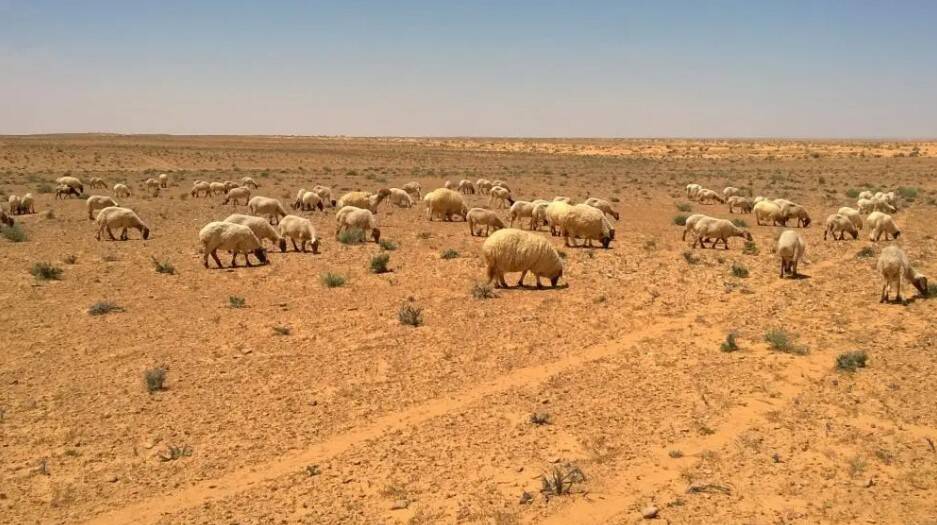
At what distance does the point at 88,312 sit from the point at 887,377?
1436cm

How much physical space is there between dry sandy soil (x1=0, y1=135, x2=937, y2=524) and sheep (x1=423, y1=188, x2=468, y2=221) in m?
9.98

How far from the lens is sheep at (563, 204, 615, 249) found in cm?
2181

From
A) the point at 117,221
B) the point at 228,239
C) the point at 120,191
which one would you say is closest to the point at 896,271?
the point at 228,239

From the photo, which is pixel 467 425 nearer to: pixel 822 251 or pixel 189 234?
pixel 822 251

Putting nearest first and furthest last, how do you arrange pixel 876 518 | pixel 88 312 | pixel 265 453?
1. pixel 876 518
2. pixel 265 453
3. pixel 88 312

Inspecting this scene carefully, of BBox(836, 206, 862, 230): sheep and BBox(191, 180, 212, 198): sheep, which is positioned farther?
BBox(191, 180, 212, 198): sheep

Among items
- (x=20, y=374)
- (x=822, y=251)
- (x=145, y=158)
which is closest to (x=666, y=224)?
(x=822, y=251)

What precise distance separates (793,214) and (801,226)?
72 centimetres

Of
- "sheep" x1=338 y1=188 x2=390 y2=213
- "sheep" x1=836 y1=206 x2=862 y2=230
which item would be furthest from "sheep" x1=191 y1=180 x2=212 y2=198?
"sheep" x1=836 y1=206 x2=862 y2=230

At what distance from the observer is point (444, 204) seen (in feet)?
94.7

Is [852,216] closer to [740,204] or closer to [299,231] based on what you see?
[740,204]

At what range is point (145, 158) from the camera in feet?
269

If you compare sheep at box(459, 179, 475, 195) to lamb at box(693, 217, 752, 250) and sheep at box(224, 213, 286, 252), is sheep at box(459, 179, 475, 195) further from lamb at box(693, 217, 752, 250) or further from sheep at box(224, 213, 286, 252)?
sheep at box(224, 213, 286, 252)

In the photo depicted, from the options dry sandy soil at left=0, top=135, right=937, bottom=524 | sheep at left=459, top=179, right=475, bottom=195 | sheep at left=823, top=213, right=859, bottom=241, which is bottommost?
dry sandy soil at left=0, top=135, right=937, bottom=524
